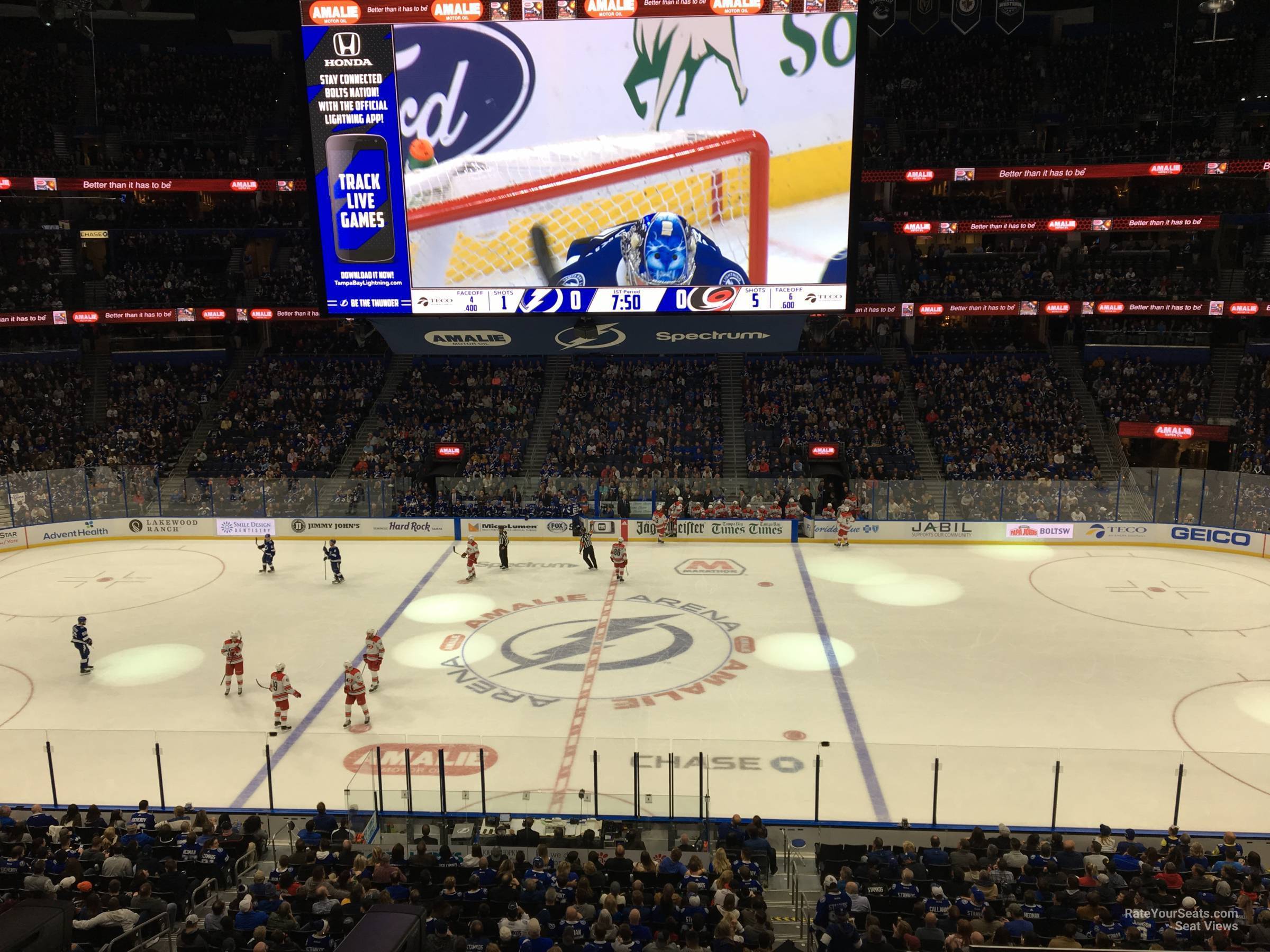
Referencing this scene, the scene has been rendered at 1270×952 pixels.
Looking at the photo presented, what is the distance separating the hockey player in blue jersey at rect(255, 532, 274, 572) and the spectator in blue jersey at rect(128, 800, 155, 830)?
13.5 metres

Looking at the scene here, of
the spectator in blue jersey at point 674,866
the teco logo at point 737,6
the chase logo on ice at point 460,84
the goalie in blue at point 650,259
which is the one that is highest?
the teco logo at point 737,6

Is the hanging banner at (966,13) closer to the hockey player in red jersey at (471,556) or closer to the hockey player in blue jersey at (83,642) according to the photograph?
the hockey player in red jersey at (471,556)

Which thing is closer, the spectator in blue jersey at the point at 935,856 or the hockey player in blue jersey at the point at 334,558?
the spectator in blue jersey at the point at 935,856

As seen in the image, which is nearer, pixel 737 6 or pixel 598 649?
pixel 598 649

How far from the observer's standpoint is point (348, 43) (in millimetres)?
22391

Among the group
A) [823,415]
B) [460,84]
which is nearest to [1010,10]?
[823,415]

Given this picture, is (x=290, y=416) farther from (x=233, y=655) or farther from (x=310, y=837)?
(x=310, y=837)

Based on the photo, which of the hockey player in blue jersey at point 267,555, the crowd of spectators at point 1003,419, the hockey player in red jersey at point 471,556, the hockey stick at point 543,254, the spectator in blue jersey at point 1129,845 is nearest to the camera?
the spectator in blue jersey at point 1129,845

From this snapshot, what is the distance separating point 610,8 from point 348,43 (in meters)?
5.87

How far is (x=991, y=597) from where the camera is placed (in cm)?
2347

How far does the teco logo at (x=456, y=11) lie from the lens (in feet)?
71.9

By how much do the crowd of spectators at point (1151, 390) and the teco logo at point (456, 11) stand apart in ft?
84.4

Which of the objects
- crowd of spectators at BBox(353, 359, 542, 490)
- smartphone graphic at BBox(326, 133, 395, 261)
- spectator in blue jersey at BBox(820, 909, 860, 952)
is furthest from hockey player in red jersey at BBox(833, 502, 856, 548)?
spectator in blue jersey at BBox(820, 909, 860, 952)

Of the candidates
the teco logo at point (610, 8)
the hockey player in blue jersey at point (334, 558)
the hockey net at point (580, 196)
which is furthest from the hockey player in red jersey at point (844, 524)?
the teco logo at point (610, 8)
